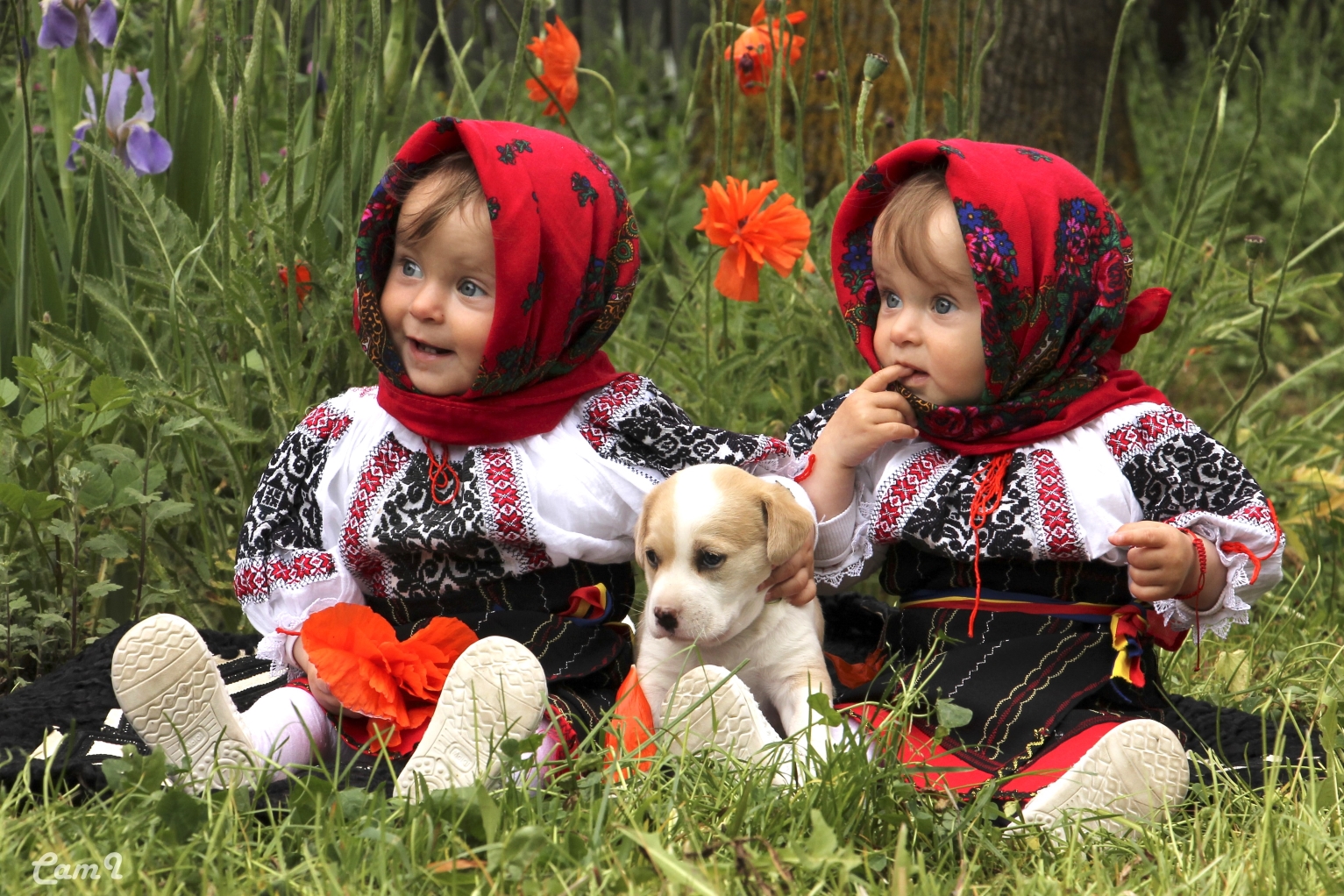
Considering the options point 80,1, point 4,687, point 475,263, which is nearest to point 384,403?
point 475,263

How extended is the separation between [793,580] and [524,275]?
23.2 inches

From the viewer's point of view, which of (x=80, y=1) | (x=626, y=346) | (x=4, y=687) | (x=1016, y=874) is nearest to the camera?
(x=1016, y=874)

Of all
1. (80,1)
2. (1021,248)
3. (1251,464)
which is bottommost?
(1251,464)

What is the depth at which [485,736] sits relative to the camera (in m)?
1.71

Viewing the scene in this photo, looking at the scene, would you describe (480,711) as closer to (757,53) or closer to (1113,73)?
(757,53)

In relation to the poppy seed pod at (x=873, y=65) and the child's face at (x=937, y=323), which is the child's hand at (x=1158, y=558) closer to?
the child's face at (x=937, y=323)

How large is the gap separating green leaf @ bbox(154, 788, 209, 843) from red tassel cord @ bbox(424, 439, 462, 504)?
626 millimetres

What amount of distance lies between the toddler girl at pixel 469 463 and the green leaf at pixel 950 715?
1.02ft

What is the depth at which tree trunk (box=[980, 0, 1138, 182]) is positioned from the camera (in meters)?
3.91

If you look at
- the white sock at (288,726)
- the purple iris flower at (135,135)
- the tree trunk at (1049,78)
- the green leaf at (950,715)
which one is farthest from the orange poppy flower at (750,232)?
the tree trunk at (1049,78)

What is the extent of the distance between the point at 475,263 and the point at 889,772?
94 centimetres

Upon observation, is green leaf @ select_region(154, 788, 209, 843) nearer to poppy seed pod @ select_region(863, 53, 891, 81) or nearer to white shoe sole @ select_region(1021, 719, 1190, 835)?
white shoe sole @ select_region(1021, 719, 1190, 835)

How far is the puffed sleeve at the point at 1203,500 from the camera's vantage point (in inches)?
75.0

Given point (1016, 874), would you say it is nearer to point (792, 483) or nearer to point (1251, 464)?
point (792, 483)
